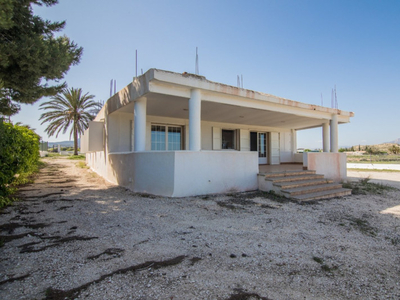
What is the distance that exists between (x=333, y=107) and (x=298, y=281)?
9915 mm

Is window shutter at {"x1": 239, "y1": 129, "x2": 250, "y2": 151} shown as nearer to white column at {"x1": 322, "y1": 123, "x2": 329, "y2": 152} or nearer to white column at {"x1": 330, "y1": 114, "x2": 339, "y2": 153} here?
white column at {"x1": 322, "y1": 123, "x2": 329, "y2": 152}

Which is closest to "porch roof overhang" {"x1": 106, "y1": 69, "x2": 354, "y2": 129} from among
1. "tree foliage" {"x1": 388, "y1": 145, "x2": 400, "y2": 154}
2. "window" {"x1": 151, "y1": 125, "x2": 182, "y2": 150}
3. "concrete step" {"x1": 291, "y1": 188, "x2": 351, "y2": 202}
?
"window" {"x1": 151, "y1": 125, "x2": 182, "y2": 150}

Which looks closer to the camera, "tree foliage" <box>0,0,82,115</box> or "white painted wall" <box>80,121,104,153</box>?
"tree foliage" <box>0,0,82,115</box>

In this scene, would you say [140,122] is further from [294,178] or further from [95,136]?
[294,178]

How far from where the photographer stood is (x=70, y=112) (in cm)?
2348

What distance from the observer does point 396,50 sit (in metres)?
11.0

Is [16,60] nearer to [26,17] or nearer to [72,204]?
[26,17]

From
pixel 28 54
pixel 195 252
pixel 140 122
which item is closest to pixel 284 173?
pixel 140 122

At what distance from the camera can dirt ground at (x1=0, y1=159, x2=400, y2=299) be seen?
6.25 feet

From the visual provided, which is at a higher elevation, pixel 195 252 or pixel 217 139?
pixel 217 139

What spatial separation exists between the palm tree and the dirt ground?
21.8 metres

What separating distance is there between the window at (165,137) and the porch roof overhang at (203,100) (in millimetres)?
806

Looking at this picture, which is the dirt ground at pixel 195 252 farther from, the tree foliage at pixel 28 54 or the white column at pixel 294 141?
the white column at pixel 294 141

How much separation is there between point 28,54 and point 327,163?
10.2 m
